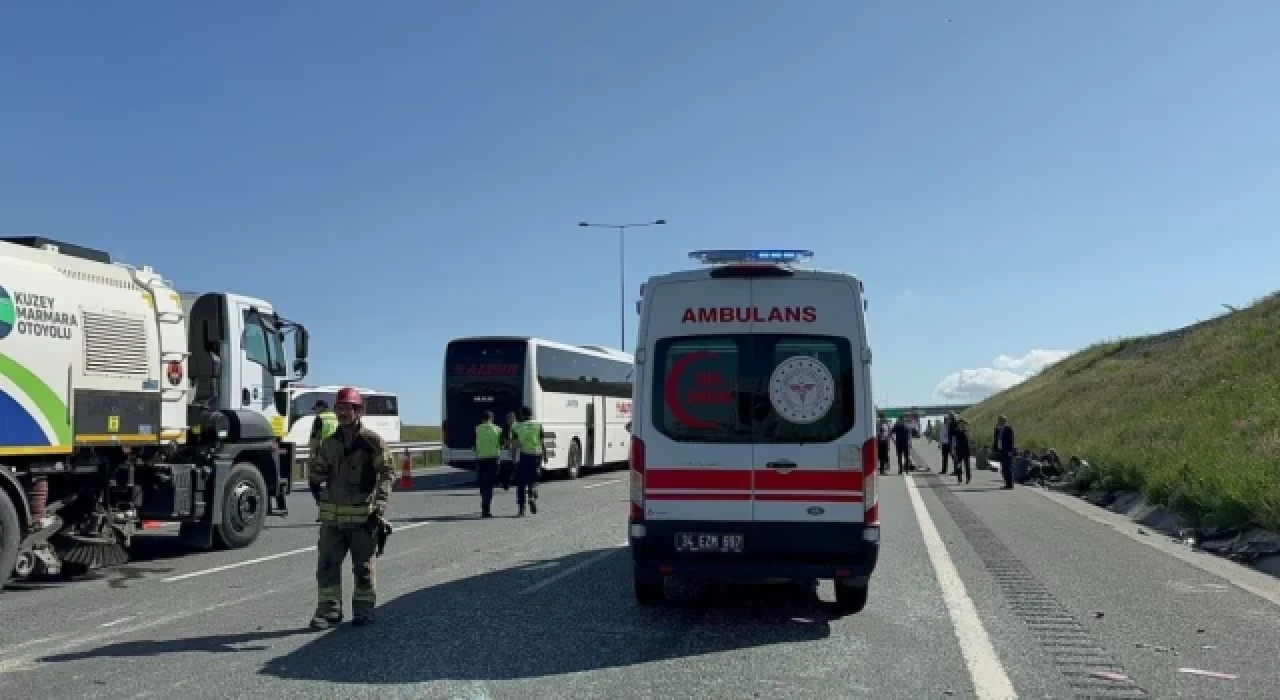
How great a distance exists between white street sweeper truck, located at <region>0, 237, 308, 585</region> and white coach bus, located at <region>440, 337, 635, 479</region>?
10.7m

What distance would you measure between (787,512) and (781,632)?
2.87ft

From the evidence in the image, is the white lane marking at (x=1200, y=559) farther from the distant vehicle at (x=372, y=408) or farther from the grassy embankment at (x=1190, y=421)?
the distant vehicle at (x=372, y=408)

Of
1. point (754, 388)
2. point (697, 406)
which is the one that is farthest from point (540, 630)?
point (754, 388)

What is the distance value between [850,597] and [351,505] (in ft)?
13.0

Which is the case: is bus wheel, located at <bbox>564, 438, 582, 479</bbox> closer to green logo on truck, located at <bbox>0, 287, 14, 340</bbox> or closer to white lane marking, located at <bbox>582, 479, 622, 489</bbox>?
white lane marking, located at <bbox>582, 479, 622, 489</bbox>

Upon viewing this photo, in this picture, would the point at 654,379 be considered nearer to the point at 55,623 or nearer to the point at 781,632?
the point at 781,632

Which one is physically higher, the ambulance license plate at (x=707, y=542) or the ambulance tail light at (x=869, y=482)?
the ambulance tail light at (x=869, y=482)

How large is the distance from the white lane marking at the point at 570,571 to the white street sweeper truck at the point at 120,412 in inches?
180

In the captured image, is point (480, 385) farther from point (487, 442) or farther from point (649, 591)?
point (649, 591)

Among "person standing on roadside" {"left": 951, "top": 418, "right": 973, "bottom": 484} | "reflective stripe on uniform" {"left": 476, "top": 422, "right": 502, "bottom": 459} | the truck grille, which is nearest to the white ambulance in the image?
the truck grille

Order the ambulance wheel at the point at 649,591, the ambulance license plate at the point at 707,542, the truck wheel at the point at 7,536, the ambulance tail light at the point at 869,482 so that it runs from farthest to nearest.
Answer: the truck wheel at the point at 7,536 → the ambulance wheel at the point at 649,591 → the ambulance license plate at the point at 707,542 → the ambulance tail light at the point at 869,482

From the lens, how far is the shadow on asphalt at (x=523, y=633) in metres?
6.28

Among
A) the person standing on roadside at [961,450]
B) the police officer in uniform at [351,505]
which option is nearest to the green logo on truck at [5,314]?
the police officer in uniform at [351,505]

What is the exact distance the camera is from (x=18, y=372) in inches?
356
